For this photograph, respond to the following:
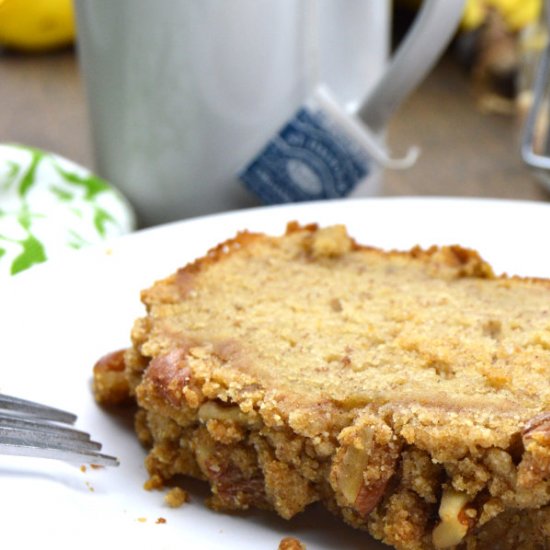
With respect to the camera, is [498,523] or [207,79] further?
[207,79]

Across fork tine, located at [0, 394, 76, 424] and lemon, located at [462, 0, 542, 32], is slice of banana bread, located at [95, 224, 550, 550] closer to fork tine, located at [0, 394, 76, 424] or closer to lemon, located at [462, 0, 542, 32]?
fork tine, located at [0, 394, 76, 424]

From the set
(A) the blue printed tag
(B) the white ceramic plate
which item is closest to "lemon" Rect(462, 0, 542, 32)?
(A) the blue printed tag

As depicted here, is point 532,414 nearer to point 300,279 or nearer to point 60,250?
point 300,279

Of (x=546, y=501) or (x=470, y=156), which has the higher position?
(x=546, y=501)

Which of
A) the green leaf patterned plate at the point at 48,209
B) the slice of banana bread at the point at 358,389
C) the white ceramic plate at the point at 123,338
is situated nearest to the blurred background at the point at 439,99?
the green leaf patterned plate at the point at 48,209

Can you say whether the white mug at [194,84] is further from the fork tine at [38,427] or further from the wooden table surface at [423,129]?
the fork tine at [38,427]

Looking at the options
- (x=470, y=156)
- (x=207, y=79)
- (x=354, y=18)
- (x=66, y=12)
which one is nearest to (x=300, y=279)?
(x=207, y=79)

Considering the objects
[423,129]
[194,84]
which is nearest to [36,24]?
[423,129]
